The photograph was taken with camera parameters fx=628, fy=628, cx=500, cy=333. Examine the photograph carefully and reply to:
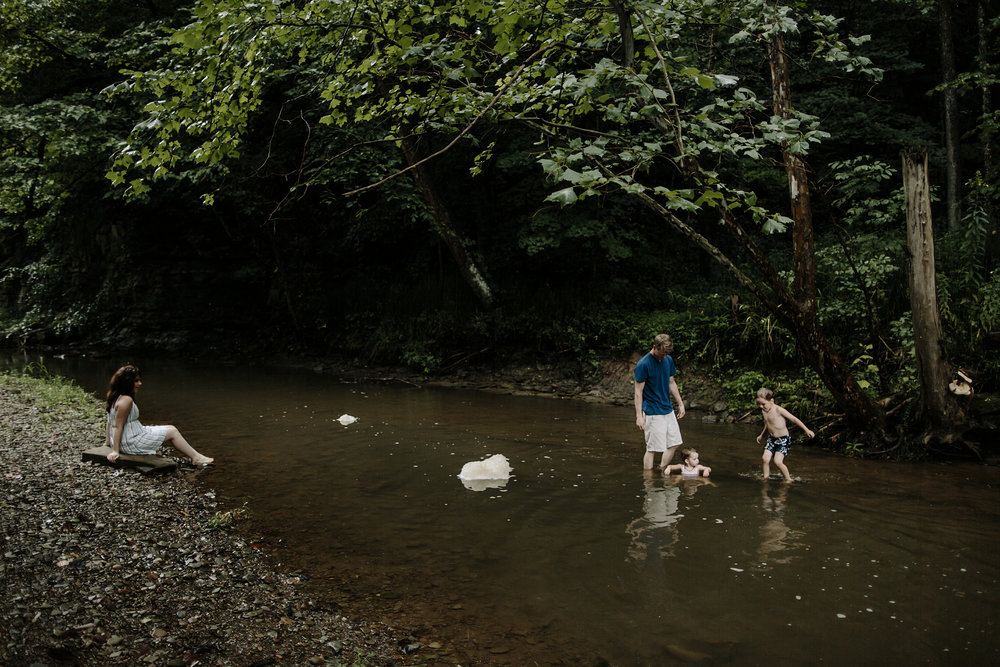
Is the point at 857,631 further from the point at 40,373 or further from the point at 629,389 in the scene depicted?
the point at 40,373

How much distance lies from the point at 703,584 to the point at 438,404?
8191 mm

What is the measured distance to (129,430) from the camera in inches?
290

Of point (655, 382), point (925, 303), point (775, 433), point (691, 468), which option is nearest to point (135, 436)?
point (655, 382)

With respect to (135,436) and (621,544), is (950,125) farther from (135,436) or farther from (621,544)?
(135,436)

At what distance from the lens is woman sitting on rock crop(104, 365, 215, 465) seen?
23.5 ft

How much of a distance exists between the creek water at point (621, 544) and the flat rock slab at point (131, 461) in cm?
53

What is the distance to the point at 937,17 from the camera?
1459 centimetres

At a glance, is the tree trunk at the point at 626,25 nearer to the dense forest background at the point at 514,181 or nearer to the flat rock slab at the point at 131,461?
the dense forest background at the point at 514,181

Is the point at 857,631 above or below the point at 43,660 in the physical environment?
below

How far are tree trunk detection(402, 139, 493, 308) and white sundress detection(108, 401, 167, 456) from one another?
25.2ft

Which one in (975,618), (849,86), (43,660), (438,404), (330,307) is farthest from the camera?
(330,307)

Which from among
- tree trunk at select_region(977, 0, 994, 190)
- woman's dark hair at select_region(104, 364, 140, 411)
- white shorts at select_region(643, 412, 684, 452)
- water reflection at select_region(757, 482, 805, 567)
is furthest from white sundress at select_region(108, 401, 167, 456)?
tree trunk at select_region(977, 0, 994, 190)

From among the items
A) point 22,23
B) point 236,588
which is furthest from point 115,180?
point 22,23

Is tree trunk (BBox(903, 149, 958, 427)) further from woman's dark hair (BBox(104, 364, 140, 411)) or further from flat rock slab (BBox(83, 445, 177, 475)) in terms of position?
woman's dark hair (BBox(104, 364, 140, 411))
